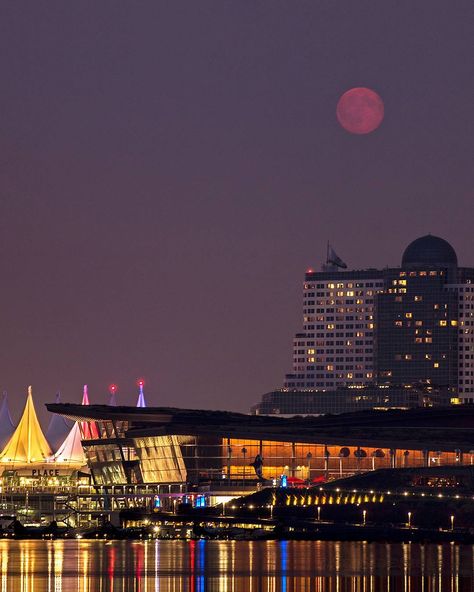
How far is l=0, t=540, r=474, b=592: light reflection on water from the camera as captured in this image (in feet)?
466

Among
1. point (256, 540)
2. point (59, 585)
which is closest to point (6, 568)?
point (59, 585)

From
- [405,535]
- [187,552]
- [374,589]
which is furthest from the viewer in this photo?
[405,535]

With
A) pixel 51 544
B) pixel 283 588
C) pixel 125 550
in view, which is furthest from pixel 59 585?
pixel 51 544

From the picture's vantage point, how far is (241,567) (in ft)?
520

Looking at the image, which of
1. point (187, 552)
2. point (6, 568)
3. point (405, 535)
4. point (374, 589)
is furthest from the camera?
point (405, 535)

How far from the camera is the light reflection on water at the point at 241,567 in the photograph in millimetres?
142125

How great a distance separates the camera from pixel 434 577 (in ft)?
483

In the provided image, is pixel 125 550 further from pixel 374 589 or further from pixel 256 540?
pixel 374 589

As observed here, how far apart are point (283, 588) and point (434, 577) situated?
1265 centimetres

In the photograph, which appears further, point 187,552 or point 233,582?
point 187,552

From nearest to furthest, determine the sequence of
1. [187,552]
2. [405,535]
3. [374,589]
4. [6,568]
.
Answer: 1. [374,589]
2. [6,568]
3. [187,552]
4. [405,535]

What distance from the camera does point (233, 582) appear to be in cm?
14562

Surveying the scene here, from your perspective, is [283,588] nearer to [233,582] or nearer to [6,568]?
[233,582]

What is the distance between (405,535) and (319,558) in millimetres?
27026
